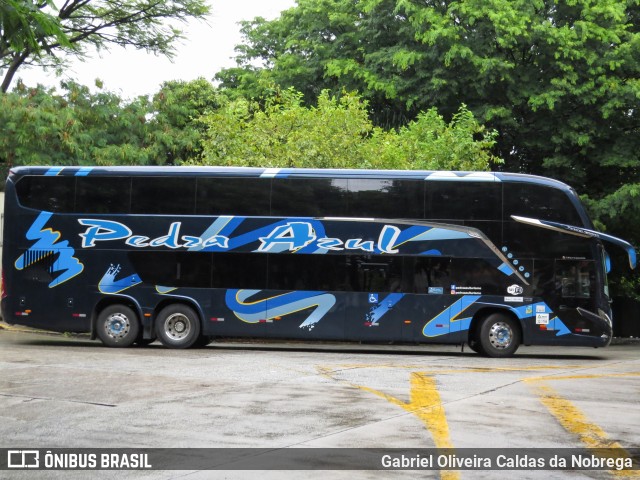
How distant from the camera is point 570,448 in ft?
29.0

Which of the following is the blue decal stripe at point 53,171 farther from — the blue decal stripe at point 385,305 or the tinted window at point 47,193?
the blue decal stripe at point 385,305

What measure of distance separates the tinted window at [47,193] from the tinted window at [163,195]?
55.3 inches

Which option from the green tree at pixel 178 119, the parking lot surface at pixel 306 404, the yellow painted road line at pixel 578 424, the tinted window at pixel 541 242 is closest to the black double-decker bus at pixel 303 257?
the tinted window at pixel 541 242

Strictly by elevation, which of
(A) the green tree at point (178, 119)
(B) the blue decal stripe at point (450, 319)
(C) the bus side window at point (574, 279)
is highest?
(A) the green tree at point (178, 119)

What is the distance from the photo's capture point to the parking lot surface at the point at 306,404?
8945 millimetres

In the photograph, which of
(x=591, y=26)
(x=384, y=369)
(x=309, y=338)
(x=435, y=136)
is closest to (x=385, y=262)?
(x=309, y=338)

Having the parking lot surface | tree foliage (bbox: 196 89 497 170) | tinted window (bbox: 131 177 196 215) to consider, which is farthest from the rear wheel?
tree foliage (bbox: 196 89 497 170)

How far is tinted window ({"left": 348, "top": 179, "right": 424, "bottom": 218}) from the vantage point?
66.3 ft

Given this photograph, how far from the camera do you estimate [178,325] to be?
20.7 meters

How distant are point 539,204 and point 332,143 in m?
8.50

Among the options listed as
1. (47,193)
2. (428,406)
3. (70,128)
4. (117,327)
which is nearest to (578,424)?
(428,406)

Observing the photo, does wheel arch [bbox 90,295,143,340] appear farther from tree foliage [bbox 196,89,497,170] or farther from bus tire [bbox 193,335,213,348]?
tree foliage [bbox 196,89,497,170]

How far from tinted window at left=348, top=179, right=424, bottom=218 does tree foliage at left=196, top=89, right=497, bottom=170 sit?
20.4 ft

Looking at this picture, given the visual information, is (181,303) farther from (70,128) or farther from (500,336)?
(70,128)
